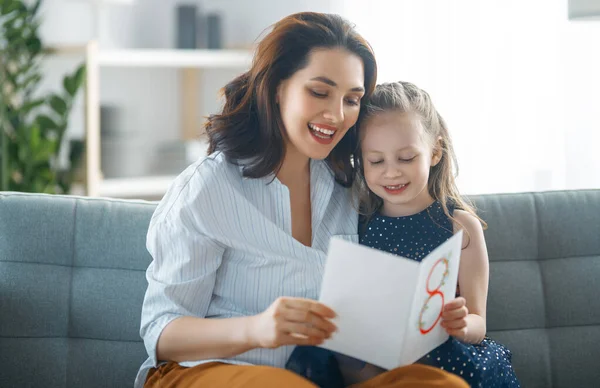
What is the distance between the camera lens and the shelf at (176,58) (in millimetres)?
4109

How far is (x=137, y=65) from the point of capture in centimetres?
432

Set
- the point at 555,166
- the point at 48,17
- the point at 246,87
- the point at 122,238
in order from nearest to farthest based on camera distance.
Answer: the point at 246,87 < the point at 122,238 < the point at 555,166 < the point at 48,17

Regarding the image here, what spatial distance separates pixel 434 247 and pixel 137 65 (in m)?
2.87

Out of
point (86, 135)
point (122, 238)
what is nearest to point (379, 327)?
point (122, 238)

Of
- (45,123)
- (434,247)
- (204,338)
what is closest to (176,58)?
(45,123)

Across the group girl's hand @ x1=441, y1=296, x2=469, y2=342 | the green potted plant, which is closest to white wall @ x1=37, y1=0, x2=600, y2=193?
the green potted plant

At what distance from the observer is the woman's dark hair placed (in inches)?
69.2

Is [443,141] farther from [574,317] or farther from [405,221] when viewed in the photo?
[574,317]

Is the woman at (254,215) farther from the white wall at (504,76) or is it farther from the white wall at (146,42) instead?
the white wall at (146,42)

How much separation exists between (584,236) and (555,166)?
3.17 feet

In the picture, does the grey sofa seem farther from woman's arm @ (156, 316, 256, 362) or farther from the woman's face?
the woman's face

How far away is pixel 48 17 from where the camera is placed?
4441 mm

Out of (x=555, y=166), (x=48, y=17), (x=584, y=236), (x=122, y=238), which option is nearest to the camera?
(x=122, y=238)

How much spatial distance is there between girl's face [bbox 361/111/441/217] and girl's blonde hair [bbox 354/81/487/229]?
0.02m
